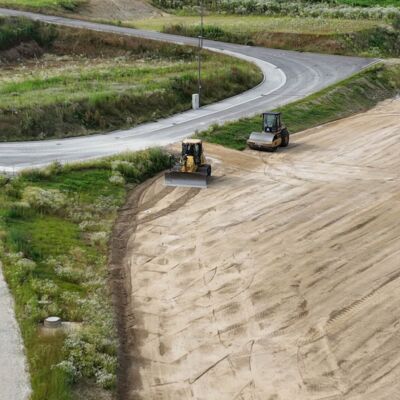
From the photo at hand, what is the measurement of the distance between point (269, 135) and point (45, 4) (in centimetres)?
5037

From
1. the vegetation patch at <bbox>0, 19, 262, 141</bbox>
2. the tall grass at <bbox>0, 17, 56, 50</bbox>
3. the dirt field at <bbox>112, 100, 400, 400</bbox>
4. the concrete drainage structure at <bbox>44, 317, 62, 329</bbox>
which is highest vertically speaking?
the tall grass at <bbox>0, 17, 56, 50</bbox>

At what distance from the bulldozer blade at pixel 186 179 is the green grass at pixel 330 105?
6.71 m

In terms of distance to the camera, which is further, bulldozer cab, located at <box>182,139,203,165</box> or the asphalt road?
the asphalt road

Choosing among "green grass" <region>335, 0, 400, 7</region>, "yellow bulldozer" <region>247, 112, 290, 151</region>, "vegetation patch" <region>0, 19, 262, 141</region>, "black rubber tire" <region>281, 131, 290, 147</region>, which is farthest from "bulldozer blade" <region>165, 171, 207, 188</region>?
"green grass" <region>335, 0, 400, 7</region>

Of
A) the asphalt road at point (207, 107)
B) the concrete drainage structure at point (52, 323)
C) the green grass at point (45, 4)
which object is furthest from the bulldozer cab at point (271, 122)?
the green grass at point (45, 4)

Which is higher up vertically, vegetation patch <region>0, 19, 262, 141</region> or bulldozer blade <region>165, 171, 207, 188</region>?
vegetation patch <region>0, 19, 262, 141</region>

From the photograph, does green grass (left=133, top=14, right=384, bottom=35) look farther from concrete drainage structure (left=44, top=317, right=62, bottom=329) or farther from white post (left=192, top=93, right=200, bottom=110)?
concrete drainage structure (left=44, top=317, right=62, bottom=329)

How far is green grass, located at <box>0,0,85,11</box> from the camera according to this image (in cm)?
7956

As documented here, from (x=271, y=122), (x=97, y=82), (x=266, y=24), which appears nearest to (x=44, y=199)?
(x=271, y=122)

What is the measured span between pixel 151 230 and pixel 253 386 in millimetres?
11643

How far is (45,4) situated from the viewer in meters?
80.9

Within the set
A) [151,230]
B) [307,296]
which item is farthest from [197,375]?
[151,230]

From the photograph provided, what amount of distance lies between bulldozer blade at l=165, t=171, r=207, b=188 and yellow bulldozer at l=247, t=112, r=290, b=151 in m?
6.62

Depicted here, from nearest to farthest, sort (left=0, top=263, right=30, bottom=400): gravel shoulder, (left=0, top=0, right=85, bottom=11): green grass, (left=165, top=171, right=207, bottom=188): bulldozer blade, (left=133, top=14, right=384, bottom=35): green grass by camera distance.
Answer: (left=0, top=263, right=30, bottom=400): gravel shoulder
(left=165, top=171, right=207, bottom=188): bulldozer blade
(left=133, top=14, right=384, bottom=35): green grass
(left=0, top=0, right=85, bottom=11): green grass
